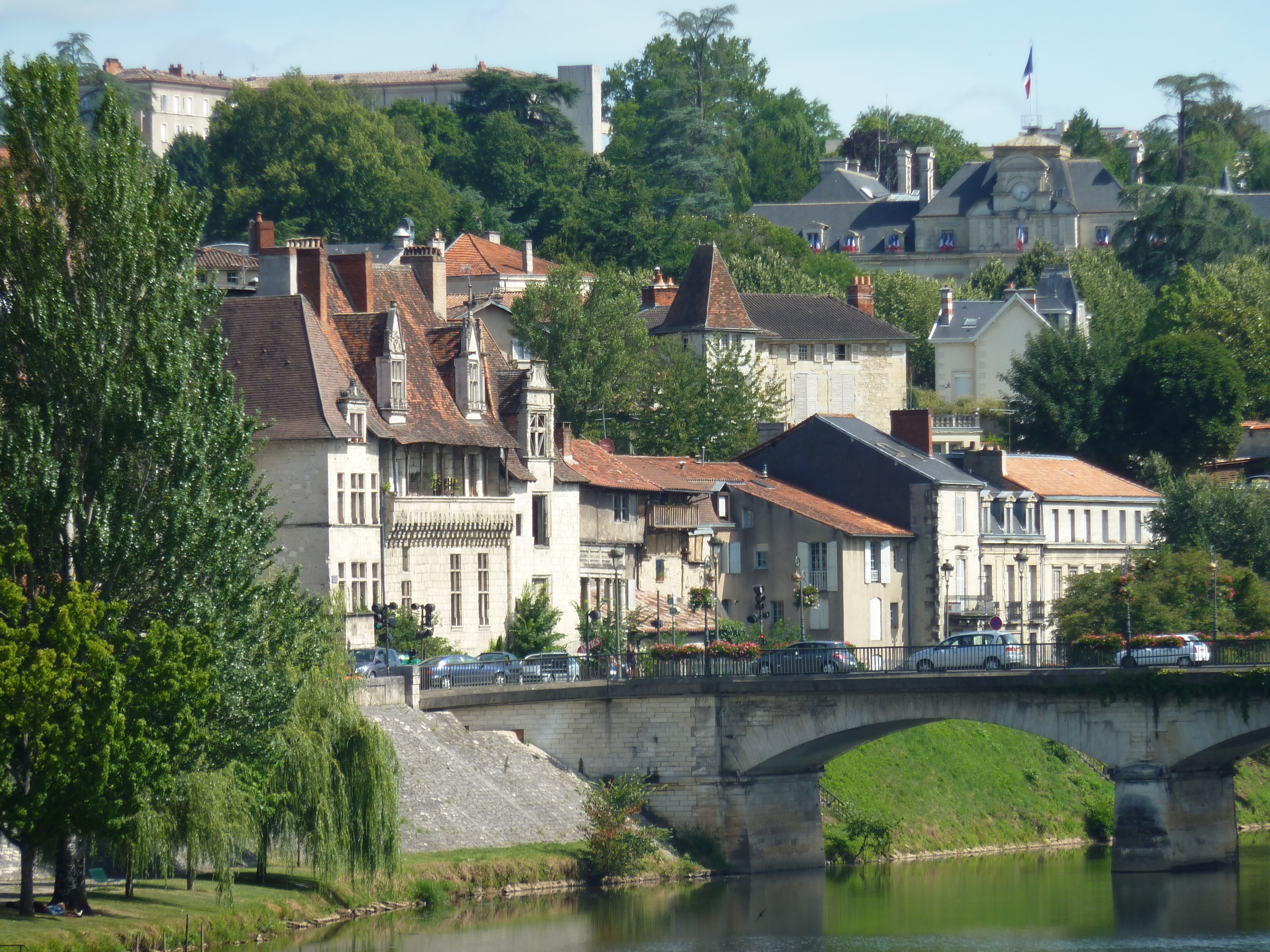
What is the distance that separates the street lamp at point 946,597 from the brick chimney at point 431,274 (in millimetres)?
20652

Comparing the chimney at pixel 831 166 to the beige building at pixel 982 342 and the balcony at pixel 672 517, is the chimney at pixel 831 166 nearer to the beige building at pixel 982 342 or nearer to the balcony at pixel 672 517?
the beige building at pixel 982 342

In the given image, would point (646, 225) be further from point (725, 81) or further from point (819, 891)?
point (819, 891)

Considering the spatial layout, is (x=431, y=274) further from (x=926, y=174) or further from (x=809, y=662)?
(x=926, y=174)

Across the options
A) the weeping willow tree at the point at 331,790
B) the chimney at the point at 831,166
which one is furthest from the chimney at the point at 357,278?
the chimney at the point at 831,166

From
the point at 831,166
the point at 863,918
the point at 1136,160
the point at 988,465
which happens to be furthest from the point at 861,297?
the point at 863,918

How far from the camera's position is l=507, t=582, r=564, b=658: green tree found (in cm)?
8050

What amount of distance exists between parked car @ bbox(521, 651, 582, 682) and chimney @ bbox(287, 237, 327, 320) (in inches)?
516

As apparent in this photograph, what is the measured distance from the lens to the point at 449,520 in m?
78.6

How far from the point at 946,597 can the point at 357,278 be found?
82.5 ft

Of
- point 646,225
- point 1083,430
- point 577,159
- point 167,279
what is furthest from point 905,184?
point 167,279

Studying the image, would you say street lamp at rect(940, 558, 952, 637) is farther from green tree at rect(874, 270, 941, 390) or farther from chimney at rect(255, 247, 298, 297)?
green tree at rect(874, 270, 941, 390)

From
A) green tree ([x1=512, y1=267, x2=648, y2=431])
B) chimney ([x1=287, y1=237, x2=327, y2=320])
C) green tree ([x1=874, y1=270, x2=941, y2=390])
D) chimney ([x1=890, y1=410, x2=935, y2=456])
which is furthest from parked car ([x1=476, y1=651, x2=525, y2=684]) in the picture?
green tree ([x1=874, y1=270, x2=941, y2=390])

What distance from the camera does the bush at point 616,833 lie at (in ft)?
213

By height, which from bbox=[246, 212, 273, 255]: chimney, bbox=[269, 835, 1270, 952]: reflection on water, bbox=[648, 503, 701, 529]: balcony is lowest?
bbox=[269, 835, 1270, 952]: reflection on water
